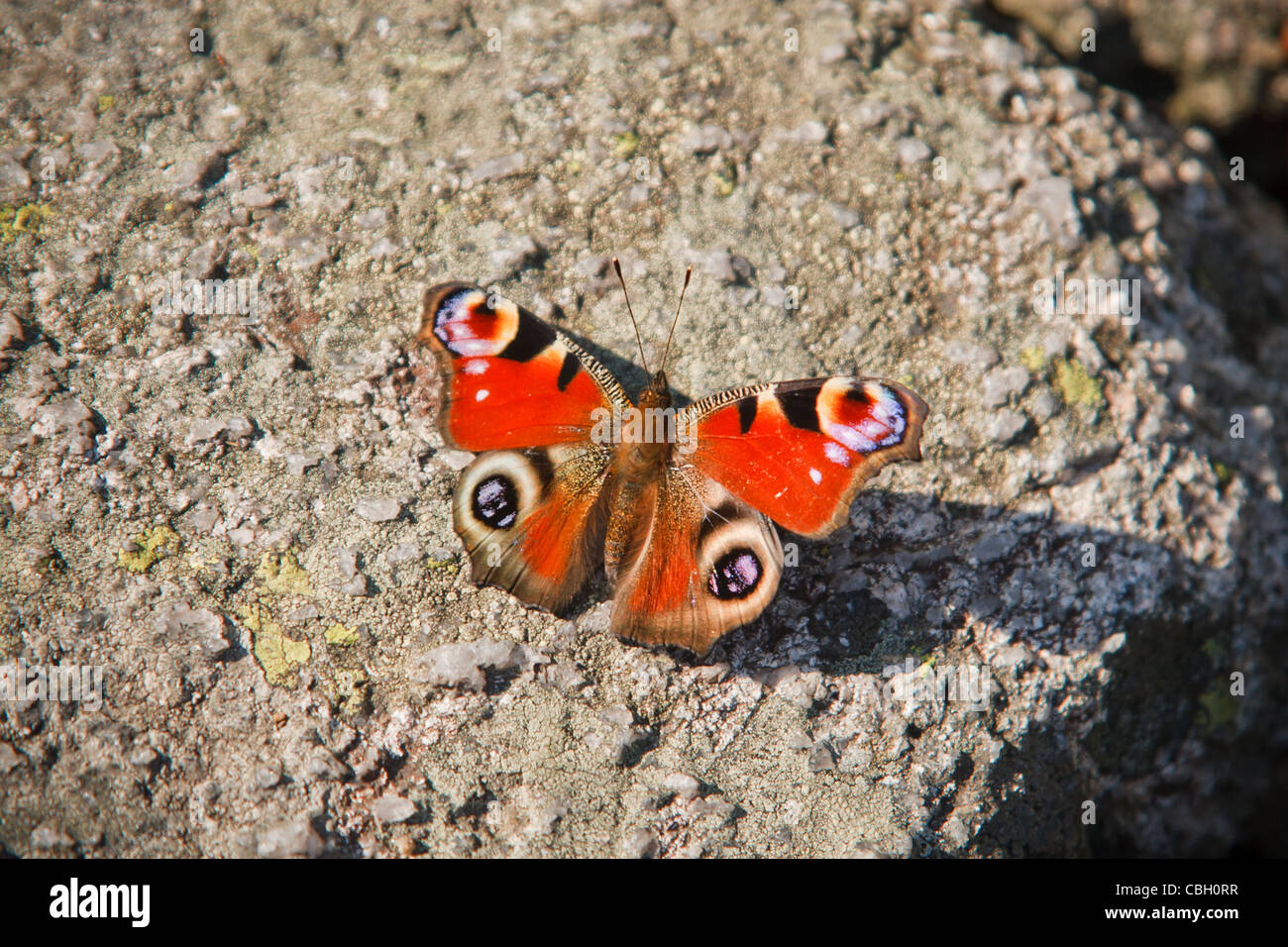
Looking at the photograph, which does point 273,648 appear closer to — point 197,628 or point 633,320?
point 197,628

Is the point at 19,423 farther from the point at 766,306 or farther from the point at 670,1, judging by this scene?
the point at 670,1

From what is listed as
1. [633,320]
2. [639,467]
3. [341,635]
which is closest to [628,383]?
[633,320]

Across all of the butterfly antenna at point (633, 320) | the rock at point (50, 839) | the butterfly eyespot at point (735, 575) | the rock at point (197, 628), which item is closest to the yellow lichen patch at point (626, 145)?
the butterfly antenna at point (633, 320)

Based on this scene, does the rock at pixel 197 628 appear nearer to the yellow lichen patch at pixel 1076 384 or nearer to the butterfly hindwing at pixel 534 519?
the butterfly hindwing at pixel 534 519

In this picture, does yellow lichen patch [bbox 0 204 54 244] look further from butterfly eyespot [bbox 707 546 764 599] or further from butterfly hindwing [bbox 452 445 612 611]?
butterfly eyespot [bbox 707 546 764 599]

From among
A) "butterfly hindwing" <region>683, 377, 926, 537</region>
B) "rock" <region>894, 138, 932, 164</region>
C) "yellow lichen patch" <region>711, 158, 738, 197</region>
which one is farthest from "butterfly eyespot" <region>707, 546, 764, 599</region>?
"rock" <region>894, 138, 932, 164</region>
